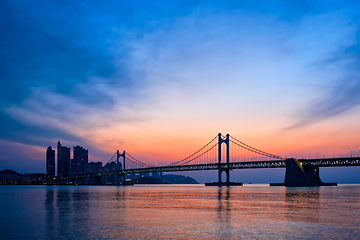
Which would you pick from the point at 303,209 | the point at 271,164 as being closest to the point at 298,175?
the point at 271,164

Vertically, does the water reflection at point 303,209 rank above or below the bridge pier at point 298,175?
above

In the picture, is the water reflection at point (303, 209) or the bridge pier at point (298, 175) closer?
the water reflection at point (303, 209)

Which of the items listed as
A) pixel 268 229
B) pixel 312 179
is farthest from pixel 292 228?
pixel 312 179

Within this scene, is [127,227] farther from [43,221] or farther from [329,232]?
[329,232]

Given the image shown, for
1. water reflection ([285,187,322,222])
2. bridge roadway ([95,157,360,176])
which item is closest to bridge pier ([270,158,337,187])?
bridge roadway ([95,157,360,176])

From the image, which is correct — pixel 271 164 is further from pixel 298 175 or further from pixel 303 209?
pixel 303 209

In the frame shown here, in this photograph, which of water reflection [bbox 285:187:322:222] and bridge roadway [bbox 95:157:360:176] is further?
bridge roadway [bbox 95:157:360:176]

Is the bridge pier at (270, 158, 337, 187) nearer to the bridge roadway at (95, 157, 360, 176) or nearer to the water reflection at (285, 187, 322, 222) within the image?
the bridge roadway at (95, 157, 360, 176)

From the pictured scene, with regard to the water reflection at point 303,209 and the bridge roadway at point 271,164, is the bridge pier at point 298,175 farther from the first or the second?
the water reflection at point 303,209

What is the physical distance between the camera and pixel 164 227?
55.9ft

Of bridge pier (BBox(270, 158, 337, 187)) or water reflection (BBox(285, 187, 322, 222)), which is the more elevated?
water reflection (BBox(285, 187, 322, 222))

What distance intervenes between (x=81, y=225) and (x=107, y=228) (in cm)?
207

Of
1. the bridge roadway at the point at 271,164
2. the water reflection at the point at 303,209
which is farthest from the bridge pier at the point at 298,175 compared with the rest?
the water reflection at the point at 303,209

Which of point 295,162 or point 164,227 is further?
point 295,162
